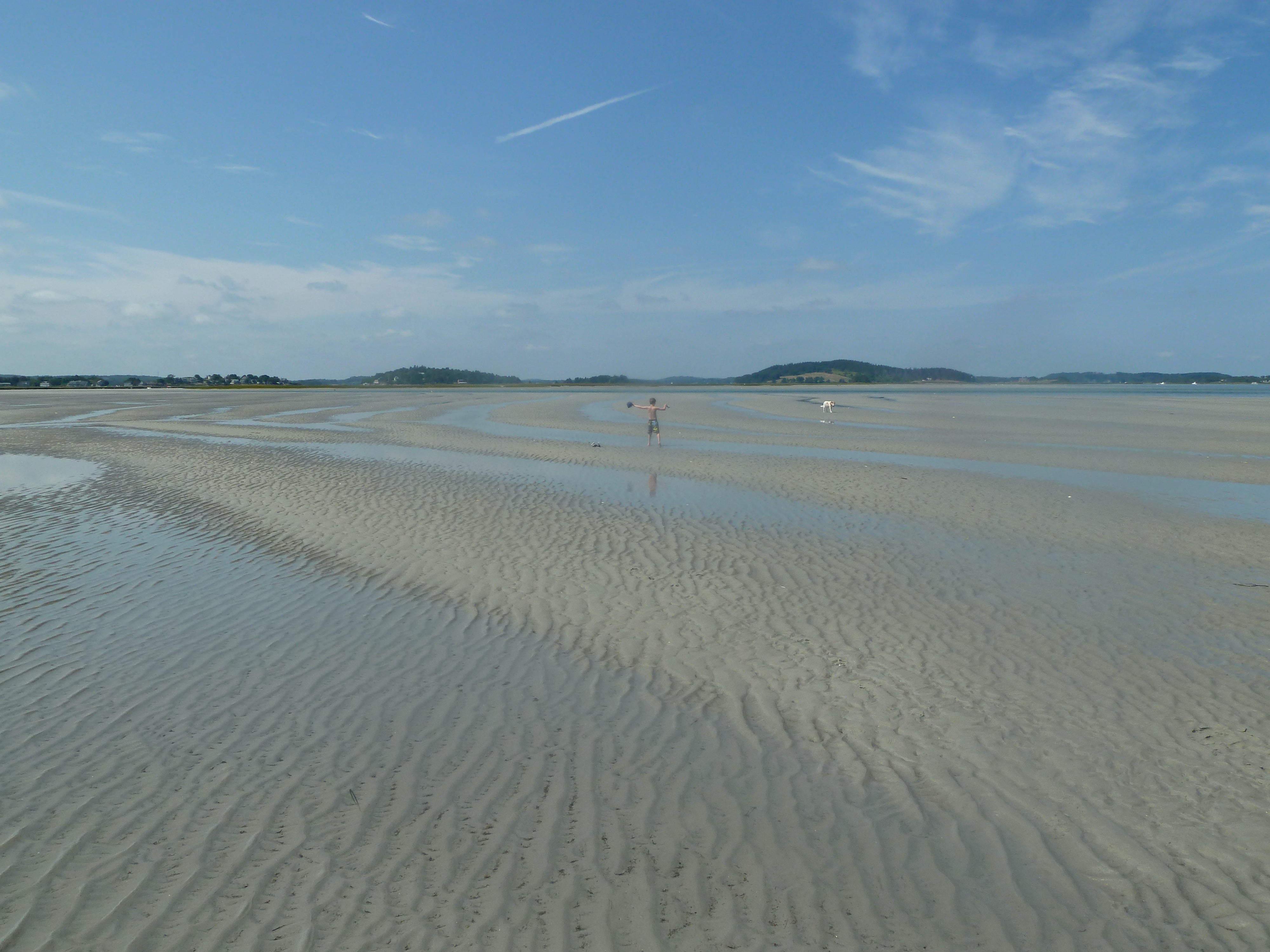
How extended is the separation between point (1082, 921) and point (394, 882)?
385 centimetres

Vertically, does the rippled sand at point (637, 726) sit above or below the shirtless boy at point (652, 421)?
below

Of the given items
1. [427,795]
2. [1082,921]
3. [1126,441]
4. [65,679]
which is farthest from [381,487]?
[1126,441]

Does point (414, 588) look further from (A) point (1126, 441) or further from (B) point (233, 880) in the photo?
(A) point (1126, 441)

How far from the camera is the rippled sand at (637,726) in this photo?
4023 millimetres

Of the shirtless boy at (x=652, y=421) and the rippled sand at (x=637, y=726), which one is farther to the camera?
the shirtless boy at (x=652, y=421)

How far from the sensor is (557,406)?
54.7 meters

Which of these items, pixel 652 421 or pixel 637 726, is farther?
pixel 652 421

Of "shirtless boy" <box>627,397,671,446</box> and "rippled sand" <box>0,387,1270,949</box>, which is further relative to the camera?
"shirtless boy" <box>627,397,671,446</box>

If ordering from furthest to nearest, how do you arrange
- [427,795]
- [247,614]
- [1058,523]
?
1. [1058,523]
2. [247,614]
3. [427,795]

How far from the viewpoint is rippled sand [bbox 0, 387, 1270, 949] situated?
4.02 metres

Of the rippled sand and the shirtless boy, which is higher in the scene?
the shirtless boy

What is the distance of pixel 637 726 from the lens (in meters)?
6.10

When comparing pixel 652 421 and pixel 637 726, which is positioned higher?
pixel 652 421

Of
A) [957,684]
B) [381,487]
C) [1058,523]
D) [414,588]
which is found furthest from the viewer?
[381,487]
